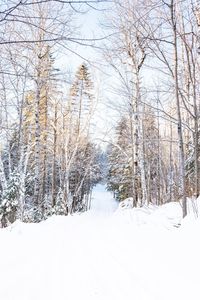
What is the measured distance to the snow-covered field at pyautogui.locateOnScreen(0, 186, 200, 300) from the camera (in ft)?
12.7

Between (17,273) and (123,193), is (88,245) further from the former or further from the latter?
(123,193)

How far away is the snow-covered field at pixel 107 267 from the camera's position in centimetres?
388

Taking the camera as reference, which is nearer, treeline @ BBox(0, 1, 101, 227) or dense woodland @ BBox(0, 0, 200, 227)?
dense woodland @ BBox(0, 0, 200, 227)

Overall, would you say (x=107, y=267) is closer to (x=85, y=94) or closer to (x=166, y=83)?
(x=166, y=83)

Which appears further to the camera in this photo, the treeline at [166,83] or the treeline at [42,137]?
the treeline at [42,137]

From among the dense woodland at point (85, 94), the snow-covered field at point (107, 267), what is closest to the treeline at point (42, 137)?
the dense woodland at point (85, 94)

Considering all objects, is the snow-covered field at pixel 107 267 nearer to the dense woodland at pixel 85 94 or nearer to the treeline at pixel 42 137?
the dense woodland at pixel 85 94

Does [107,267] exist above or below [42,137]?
below

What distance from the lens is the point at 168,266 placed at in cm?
478

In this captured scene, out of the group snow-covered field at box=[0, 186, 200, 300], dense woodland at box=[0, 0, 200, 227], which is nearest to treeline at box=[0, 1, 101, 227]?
dense woodland at box=[0, 0, 200, 227]

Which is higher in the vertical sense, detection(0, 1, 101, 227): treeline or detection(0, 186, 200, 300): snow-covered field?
detection(0, 1, 101, 227): treeline

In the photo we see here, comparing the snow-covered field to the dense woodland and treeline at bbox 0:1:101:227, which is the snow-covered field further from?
treeline at bbox 0:1:101:227

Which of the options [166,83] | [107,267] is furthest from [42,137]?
[107,267]

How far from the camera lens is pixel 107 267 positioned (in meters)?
5.29
